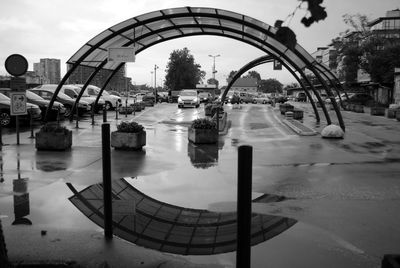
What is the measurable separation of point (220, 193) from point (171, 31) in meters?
12.9

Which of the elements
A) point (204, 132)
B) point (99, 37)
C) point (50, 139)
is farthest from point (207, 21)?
point (50, 139)

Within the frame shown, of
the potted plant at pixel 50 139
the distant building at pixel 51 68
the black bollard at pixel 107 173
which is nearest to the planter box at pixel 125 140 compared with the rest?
the potted plant at pixel 50 139

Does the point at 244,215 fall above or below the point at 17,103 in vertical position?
below

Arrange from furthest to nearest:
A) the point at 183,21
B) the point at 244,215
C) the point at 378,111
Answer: the point at 378,111 < the point at 183,21 < the point at 244,215

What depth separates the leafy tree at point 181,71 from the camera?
9206 cm

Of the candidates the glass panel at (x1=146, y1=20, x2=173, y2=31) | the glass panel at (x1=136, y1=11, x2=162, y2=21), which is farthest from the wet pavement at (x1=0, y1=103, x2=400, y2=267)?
the glass panel at (x1=146, y1=20, x2=173, y2=31)

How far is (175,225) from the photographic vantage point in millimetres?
5707

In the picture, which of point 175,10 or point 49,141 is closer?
point 49,141

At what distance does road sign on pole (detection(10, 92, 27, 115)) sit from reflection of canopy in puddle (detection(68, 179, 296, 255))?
7.23 meters

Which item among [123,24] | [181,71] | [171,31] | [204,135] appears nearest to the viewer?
[204,135]

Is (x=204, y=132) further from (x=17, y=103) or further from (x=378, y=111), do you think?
(x=378, y=111)

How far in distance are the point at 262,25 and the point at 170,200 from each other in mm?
10458

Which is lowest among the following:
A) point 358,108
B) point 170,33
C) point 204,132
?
point 204,132

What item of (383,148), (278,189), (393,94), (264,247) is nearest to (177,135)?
(383,148)
